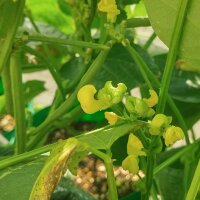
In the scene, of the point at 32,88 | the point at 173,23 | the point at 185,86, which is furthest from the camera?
the point at 32,88

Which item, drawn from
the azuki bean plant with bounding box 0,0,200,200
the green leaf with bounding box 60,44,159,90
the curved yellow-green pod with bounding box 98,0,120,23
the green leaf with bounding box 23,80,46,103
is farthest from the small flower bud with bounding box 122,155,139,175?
the green leaf with bounding box 23,80,46,103

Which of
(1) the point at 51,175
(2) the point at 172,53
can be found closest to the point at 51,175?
(1) the point at 51,175

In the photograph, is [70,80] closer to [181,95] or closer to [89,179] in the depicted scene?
[181,95]

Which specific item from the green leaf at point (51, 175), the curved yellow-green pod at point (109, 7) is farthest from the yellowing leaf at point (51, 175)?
the curved yellow-green pod at point (109, 7)

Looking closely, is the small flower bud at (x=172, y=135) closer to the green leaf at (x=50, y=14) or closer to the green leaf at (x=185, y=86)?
the green leaf at (x=185, y=86)

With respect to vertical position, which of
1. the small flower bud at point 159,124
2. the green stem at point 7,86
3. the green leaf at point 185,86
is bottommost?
the green leaf at point 185,86

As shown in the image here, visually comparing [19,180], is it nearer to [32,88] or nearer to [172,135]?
[172,135]
